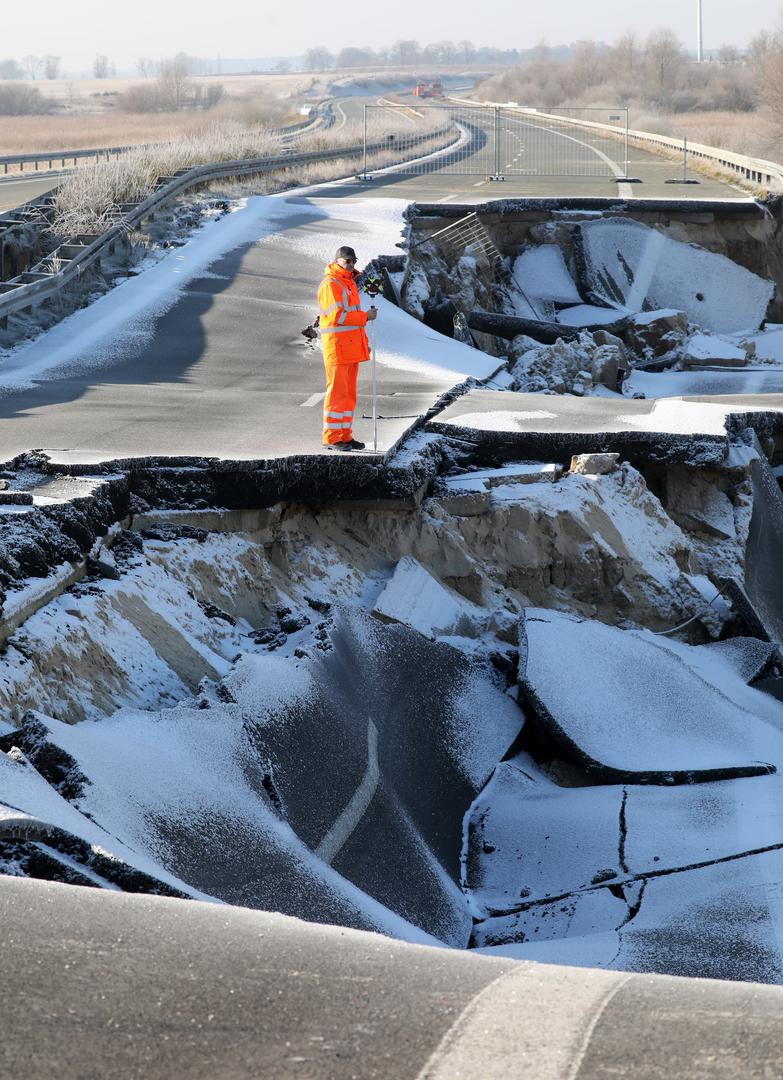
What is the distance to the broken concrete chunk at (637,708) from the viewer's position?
7.68 meters

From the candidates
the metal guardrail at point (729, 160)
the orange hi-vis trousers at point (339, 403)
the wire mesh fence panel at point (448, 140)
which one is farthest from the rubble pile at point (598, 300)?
the wire mesh fence panel at point (448, 140)

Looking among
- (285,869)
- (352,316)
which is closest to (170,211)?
(352,316)

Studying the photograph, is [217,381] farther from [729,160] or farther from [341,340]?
[729,160]

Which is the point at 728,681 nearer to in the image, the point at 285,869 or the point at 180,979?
the point at 285,869

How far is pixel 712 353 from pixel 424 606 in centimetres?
1103

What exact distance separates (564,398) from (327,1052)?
9.65 meters

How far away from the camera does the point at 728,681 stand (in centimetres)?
898

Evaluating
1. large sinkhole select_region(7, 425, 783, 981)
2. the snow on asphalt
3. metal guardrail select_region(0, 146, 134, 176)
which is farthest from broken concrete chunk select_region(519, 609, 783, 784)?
metal guardrail select_region(0, 146, 134, 176)

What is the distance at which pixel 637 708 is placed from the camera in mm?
8156

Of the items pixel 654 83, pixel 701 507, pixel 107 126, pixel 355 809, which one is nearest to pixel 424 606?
pixel 355 809

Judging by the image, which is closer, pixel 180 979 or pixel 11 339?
pixel 180 979

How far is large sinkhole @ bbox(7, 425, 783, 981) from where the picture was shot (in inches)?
205

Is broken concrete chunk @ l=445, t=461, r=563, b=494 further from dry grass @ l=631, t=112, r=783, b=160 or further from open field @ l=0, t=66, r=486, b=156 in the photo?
dry grass @ l=631, t=112, r=783, b=160

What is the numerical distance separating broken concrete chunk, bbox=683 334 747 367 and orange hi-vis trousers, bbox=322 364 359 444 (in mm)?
9928
